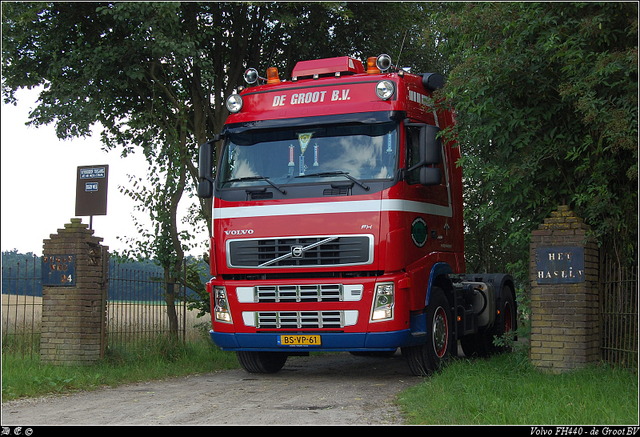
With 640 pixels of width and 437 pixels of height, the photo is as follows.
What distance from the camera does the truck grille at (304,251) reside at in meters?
9.46

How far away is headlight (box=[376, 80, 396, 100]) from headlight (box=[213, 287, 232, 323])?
131 inches

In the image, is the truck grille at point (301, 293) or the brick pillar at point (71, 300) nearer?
the truck grille at point (301, 293)

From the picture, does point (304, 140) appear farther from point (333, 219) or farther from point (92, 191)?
point (92, 191)

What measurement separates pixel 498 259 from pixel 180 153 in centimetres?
1004

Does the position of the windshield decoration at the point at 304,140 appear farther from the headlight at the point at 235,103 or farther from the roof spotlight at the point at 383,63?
the roof spotlight at the point at 383,63

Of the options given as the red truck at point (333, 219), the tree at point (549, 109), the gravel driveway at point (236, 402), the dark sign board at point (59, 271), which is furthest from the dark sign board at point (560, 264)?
the dark sign board at point (59, 271)

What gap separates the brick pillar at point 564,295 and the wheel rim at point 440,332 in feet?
4.48

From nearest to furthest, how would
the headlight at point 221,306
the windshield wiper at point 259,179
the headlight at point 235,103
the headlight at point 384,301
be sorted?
the headlight at point 384,301 < the windshield wiper at point 259,179 < the headlight at point 221,306 < the headlight at point 235,103

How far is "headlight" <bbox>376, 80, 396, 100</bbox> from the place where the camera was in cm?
988

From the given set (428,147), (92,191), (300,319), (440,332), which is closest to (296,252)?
(300,319)

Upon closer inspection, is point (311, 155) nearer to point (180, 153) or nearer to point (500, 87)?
point (500, 87)

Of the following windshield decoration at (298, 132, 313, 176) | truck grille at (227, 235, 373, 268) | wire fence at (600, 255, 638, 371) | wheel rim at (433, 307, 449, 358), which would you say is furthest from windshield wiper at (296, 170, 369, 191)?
wire fence at (600, 255, 638, 371)

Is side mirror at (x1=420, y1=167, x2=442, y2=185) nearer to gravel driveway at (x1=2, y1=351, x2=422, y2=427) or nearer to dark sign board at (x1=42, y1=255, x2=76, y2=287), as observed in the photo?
gravel driveway at (x1=2, y1=351, x2=422, y2=427)

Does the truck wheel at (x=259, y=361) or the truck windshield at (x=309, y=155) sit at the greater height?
the truck windshield at (x=309, y=155)
